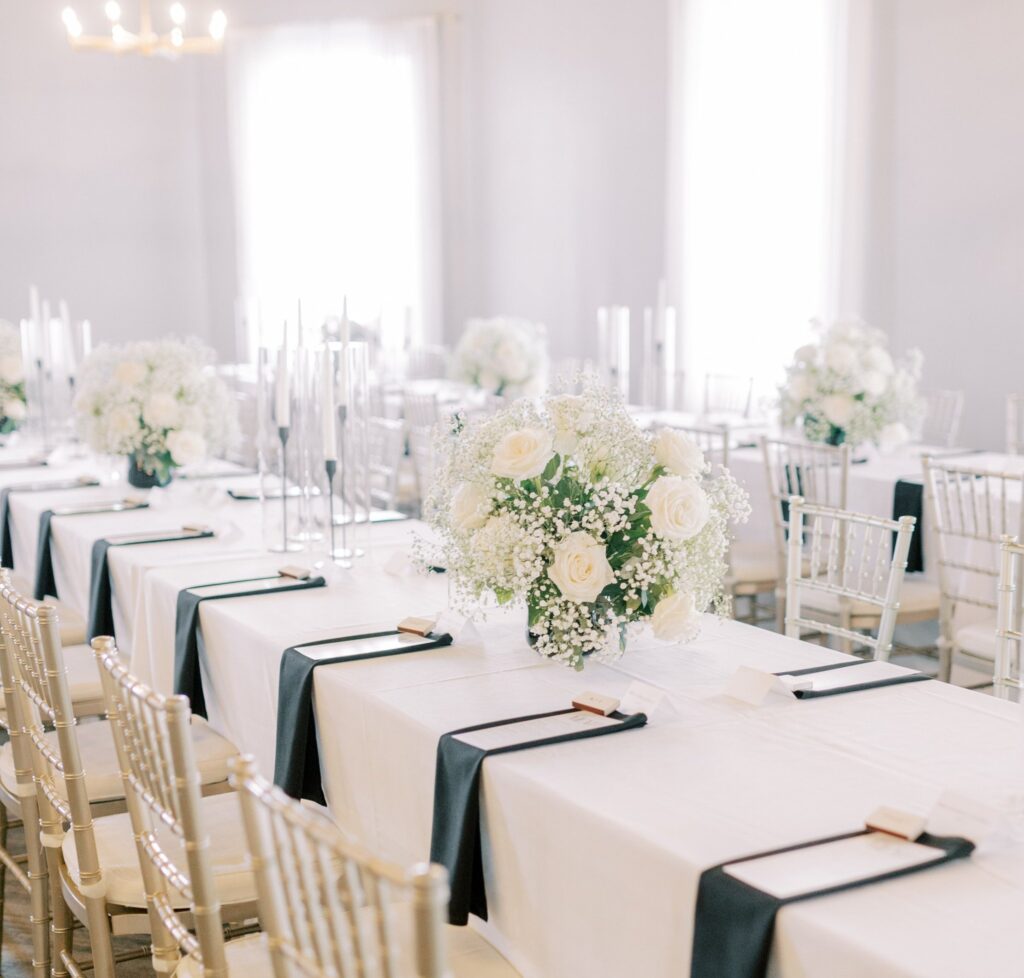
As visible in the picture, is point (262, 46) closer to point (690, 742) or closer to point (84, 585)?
point (84, 585)

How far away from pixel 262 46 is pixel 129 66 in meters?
1.09

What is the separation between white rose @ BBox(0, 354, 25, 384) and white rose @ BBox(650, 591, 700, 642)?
454 centimetres

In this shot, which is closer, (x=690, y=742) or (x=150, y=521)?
(x=690, y=742)

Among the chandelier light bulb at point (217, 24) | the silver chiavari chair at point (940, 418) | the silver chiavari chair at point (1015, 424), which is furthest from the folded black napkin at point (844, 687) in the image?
the chandelier light bulb at point (217, 24)

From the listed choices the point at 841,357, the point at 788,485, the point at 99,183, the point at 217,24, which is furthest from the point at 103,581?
the point at 99,183

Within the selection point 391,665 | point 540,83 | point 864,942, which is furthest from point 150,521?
point 540,83

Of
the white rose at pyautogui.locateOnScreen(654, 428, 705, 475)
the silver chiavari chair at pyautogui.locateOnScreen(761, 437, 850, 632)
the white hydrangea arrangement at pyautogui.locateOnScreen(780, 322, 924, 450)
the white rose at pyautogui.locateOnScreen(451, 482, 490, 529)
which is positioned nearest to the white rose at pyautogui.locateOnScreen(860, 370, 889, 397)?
the white hydrangea arrangement at pyautogui.locateOnScreen(780, 322, 924, 450)

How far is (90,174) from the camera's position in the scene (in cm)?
1102

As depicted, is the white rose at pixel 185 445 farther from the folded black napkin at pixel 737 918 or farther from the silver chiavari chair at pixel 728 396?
the silver chiavari chair at pixel 728 396

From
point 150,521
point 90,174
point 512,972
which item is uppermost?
point 90,174

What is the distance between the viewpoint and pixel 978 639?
417 centimetres

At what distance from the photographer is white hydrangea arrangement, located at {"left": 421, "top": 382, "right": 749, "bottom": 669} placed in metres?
2.50

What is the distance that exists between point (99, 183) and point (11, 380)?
5237 mm

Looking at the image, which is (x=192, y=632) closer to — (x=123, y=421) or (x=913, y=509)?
(x=123, y=421)
